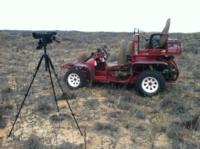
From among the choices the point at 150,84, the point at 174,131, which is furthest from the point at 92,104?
the point at 174,131

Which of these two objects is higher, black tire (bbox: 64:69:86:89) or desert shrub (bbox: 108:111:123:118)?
black tire (bbox: 64:69:86:89)

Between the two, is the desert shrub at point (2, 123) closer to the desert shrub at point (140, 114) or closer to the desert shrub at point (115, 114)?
the desert shrub at point (115, 114)

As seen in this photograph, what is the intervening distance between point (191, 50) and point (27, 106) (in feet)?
48.1

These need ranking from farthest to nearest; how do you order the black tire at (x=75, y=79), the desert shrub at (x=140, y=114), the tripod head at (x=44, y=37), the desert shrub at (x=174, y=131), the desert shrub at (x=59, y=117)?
the black tire at (x=75, y=79) → the desert shrub at (x=140, y=114) → the desert shrub at (x=59, y=117) → the desert shrub at (x=174, y=131) → the tripod head at (x=44, y=37)

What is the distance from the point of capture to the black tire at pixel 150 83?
947cm

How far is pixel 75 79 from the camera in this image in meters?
10.3

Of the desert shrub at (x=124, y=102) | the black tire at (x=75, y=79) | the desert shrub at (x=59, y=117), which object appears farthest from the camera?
the black tire at (x=75, y=79)

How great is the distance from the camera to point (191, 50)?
68.8ft

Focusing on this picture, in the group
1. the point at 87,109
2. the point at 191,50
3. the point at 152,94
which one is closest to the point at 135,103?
the point at 152,94

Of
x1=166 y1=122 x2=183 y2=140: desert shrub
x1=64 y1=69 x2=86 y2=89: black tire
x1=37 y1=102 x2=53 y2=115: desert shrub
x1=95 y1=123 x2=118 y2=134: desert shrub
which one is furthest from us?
x1=64 y1=69 x2=86 y2=89: black tire

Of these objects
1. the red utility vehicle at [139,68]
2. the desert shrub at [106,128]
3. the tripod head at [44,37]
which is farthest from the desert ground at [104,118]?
the tripod head at [44,37]

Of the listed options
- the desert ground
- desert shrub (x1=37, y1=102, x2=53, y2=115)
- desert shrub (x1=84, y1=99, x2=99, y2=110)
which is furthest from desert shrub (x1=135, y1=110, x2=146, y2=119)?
desert shrub (x1=37, y1=102, x2=53, y2=115)

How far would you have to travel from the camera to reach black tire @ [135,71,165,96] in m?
9.47

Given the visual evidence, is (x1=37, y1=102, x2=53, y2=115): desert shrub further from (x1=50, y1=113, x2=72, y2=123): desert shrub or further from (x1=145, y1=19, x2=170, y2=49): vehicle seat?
(x1=145, y1=19, x2=170, y2=49): vehicle seat
